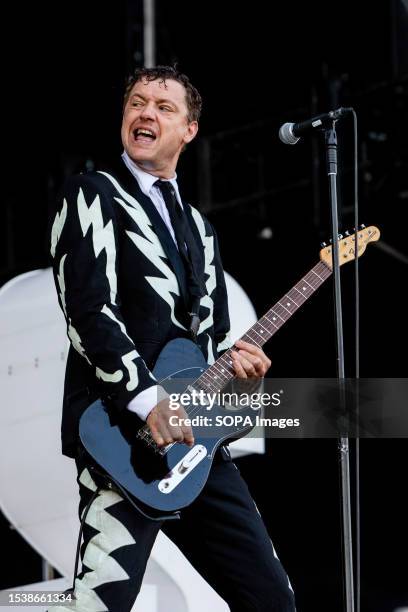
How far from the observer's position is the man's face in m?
2.77

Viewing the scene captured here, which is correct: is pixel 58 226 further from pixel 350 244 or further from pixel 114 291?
pixel 350 244

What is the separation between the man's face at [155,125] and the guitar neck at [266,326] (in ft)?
1.56

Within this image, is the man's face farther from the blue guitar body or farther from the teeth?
the blue guitar body

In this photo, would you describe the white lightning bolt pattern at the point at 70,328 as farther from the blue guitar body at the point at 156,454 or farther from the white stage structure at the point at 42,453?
the white stage structure at the point at 42,453

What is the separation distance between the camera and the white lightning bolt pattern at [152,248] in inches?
102

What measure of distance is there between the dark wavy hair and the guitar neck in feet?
1.86

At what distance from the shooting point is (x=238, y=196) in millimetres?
8031

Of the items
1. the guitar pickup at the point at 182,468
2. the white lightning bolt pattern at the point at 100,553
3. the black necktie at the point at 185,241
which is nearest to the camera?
the white lightning bolt pattern at the point at 100,553

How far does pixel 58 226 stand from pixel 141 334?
1.13 feet

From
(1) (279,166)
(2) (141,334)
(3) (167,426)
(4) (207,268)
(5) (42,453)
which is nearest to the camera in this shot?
(3) (167,426)

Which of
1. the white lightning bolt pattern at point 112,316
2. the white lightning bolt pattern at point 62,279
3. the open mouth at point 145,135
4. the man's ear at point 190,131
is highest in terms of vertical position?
the man's ear at point 190,131

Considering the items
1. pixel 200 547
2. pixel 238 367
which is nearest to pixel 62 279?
pixel 238 367

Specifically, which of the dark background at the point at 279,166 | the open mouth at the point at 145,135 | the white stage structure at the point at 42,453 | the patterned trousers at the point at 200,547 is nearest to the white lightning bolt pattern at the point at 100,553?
the patterned trousers at the point at 200,547

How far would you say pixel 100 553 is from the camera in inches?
92.0
